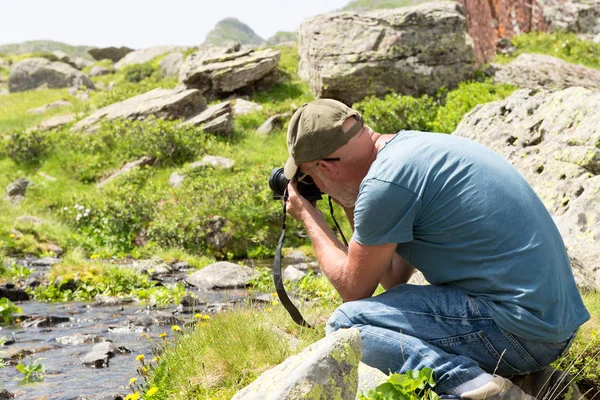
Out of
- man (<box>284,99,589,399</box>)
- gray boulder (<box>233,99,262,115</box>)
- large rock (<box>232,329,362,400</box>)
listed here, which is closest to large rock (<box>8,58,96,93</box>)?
gray boulder (<box>233,99,262,115</box>)

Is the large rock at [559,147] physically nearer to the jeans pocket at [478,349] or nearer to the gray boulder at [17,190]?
the jeans pocket at [478,349]

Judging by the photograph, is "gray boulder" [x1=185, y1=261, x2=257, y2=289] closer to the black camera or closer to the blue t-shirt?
the black camera

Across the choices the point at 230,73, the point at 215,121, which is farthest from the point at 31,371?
the point at 230,73

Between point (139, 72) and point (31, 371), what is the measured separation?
33.9 metres

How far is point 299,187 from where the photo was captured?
4.33m

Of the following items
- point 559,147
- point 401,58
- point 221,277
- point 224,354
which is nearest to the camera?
point 224,354

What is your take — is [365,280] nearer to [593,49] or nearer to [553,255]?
[553,255]

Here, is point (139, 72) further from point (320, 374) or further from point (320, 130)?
point (320, 374)

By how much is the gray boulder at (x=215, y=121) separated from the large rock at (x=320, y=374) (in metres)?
18.1

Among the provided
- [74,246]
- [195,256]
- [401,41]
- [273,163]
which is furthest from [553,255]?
[401,41]

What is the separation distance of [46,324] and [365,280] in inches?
245

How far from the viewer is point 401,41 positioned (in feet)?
70.9

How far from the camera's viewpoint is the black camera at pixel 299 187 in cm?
433

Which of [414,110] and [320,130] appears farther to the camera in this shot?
[414,110]
